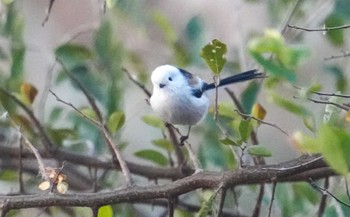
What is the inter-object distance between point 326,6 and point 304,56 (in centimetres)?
35

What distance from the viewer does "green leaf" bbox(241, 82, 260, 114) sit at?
1.00m

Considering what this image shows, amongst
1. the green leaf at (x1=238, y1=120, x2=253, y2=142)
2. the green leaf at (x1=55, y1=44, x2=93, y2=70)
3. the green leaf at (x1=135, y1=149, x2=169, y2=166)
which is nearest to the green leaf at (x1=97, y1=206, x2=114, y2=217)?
the green leaf at (x1=238, y1=120, x2=253, y2=142)

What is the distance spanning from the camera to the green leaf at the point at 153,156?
1.00m

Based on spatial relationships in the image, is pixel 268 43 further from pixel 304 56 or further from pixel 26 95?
pixel 26 95

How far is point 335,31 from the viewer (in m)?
1.12

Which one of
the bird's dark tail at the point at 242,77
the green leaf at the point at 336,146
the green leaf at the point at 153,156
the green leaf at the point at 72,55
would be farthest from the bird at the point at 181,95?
the green leaf at the point at 336,146

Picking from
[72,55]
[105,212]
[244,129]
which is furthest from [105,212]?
[72,55]

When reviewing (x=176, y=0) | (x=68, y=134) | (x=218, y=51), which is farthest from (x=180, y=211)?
(x=176, y=0)

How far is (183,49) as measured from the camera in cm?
115

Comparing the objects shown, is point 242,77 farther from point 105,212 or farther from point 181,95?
point 105,212

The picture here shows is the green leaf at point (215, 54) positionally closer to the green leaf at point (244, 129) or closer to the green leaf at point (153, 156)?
the green leaf at point (244, 129)

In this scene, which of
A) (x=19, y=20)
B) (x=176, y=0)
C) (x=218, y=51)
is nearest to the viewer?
(x=218, y=51)

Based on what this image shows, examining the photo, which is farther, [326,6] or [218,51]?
[326,6]

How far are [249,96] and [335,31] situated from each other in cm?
20
